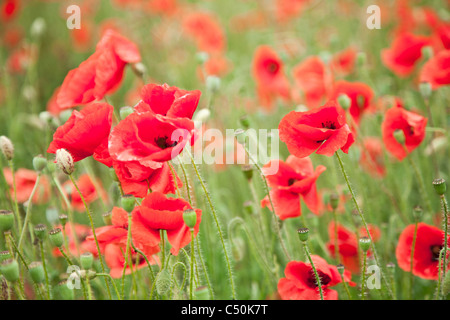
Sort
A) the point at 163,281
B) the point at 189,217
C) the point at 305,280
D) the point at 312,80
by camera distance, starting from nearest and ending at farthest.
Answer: the point at 189,217
the point at 163,281
the point at 305,280
the point at 312,80

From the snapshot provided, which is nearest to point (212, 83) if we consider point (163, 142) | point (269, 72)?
point (163, 142)

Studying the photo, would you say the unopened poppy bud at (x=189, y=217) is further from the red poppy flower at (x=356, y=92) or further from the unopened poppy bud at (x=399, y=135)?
the red poppy flower at (x=356, y=92)

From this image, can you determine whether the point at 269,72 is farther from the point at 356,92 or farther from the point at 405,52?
the point at 356,92

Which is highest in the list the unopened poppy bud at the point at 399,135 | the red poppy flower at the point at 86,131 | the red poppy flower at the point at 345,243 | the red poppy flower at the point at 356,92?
the red poppy flower at the point at 356,92

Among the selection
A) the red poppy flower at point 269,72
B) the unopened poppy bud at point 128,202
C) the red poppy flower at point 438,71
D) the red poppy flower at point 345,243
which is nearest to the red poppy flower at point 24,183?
the unopened poppy bud at point 128,202

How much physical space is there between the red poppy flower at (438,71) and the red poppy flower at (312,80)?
365 mm

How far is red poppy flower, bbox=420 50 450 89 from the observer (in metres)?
1.19

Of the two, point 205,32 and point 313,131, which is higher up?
point 205,32

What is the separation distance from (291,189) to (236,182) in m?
0.92

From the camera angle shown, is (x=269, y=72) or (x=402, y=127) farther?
(x=269, y=72)

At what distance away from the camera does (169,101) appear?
83 centimetres

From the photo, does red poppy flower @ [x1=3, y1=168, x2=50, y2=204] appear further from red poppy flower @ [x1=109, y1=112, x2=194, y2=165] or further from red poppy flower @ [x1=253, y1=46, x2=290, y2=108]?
red poppy flower @ [x1=253, y1=46, x2=290, y2=108]

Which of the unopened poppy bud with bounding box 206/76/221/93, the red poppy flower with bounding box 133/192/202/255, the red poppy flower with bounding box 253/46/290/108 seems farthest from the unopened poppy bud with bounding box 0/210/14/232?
the red poppy flower with bounding box 253/46/290/108

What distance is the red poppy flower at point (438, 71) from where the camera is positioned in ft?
3.91
